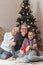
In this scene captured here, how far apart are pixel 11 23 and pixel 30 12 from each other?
72 centimetres

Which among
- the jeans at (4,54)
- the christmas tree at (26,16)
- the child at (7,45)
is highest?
the christmas tree at (26,16)

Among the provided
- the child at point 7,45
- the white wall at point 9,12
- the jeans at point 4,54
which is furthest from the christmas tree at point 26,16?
Result: the jeans at point 4,54

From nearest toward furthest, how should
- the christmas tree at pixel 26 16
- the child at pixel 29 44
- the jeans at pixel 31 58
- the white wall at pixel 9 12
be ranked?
the jeans at pixel 31 58
the child at pixel 29 44
the christmas tree at pixel 26 16
the white wall at pixel 9 12

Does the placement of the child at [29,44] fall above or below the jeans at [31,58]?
above

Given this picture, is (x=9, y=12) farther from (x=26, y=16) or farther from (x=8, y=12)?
(x=26, y=16)

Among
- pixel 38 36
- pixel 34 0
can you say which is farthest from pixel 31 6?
pixel 38 36

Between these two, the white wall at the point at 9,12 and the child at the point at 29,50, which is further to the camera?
the white wall at the point at 9,12

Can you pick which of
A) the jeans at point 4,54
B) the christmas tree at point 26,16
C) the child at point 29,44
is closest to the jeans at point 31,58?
the child at point 29,44

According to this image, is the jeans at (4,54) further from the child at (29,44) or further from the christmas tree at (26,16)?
the christmas tree at (26,16)

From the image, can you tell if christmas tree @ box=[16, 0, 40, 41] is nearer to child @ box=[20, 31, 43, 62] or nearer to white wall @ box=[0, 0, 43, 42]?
white wall @ box=[0, 0, 43, 42]

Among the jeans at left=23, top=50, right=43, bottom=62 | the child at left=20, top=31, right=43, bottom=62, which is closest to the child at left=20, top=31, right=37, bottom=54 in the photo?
the child at left=20, top=31, right=43, bottom=62

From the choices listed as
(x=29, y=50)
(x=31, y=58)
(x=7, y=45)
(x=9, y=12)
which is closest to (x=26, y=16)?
(x=9, y=12)

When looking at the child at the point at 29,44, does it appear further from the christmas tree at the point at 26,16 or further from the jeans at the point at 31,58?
the christmas tree at the point at 26,16

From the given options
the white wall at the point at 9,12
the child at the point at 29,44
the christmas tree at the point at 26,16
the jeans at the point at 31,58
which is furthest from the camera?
the white wall at the point at 9,12
